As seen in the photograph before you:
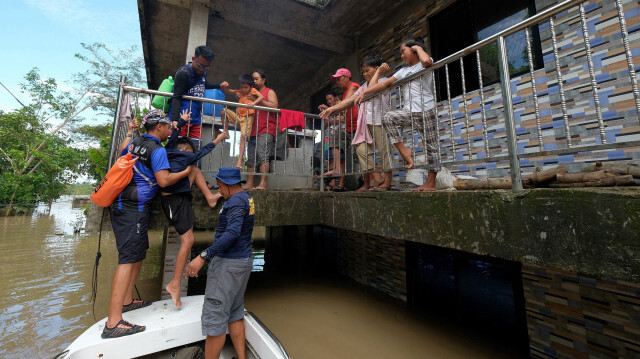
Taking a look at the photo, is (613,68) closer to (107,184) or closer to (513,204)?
(513,204)

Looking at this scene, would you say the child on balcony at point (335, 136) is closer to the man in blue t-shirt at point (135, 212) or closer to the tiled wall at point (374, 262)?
the tiled wall at point (374, 262)

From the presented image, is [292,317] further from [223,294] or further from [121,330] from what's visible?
[121,330]

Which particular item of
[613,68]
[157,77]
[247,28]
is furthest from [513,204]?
[157,77]

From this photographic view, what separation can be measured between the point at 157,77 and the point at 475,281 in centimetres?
1108

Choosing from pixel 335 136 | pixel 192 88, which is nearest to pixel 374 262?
pixel 335 136

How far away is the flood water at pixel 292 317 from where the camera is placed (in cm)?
346

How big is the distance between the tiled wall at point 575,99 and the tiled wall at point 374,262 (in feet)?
7.06

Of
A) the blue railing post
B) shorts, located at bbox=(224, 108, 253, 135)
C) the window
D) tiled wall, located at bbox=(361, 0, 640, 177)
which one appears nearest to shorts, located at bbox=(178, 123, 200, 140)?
shorts, located at bbox=(224, 108, 253, 135)

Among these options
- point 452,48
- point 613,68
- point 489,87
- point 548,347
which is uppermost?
point 452,48

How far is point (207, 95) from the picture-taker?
452 cm

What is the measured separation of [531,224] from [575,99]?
233 cm

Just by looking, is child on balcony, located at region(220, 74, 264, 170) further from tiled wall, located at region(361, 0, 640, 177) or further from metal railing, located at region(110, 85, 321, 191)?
tiled wall, located at region(361, 0, 640, 177)

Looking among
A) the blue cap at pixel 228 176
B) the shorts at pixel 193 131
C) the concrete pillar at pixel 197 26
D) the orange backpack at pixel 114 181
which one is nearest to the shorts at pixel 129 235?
the orange backpack at pixel 114 181

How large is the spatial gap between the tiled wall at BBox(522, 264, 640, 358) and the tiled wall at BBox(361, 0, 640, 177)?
4.02 ft
